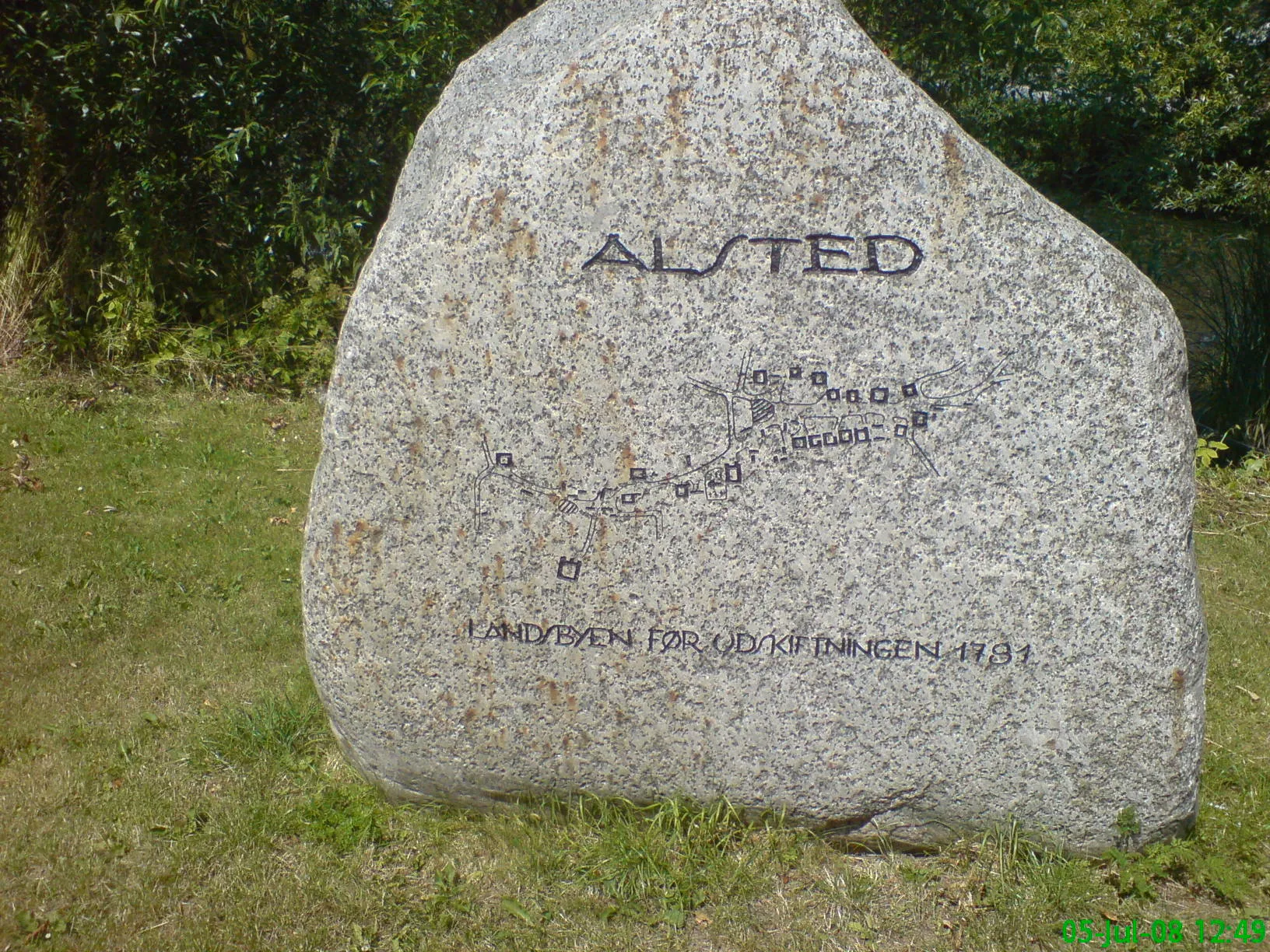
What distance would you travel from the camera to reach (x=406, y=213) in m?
2.54

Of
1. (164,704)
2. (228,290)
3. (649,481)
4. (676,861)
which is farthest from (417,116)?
(676,861)

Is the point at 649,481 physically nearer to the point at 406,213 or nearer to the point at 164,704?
the point at 406,213

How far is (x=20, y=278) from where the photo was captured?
605cm

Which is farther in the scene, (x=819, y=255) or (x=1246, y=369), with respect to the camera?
(x=1246, y=369)

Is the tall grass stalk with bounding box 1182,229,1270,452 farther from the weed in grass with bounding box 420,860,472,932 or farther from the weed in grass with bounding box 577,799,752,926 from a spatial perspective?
the weed in grass with bounding box 420,860,472,932

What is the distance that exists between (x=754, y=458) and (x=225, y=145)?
4413 mm

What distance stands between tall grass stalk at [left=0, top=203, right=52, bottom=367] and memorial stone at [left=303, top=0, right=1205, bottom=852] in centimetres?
426

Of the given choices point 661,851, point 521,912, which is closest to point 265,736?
point 521,912

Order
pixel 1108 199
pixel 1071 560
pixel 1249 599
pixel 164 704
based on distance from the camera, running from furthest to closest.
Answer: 1. pixel 1108 199
2. pixel 1249 599
3. pixel 164 704
4. pixel 1071 560

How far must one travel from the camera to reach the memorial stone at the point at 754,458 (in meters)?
2.43

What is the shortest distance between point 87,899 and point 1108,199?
28.9 feet

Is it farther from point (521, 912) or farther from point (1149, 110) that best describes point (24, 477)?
point (1149, 110)

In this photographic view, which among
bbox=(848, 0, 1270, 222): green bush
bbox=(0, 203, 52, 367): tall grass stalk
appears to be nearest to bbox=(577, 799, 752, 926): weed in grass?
bbox=(0, 203, 52, 367): tall grass stalk

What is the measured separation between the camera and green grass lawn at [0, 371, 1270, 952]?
2.69m
